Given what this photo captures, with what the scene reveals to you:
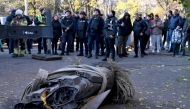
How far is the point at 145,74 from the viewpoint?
10352 millimetres

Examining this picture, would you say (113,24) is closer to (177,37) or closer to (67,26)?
(67,26)

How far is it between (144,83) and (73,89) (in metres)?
3.99

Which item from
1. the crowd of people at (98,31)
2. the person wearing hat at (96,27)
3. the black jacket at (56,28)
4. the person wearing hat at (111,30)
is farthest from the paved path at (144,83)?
the black jacket at (56,28)

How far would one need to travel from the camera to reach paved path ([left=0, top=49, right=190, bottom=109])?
21.9 feet

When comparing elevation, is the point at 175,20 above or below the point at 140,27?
above

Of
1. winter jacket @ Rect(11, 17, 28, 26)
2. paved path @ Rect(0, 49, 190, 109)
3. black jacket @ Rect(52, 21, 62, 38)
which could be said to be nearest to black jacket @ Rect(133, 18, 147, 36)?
paved path @ Rect(0, 49, 190, 109)

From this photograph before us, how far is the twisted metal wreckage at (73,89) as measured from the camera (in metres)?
5.15

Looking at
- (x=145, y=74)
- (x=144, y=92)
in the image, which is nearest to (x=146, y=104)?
(x=144, y=92)

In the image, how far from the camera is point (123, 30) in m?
15.4

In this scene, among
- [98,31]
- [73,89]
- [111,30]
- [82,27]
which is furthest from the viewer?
[82,27]

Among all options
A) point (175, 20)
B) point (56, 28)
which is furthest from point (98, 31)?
point (175, 20)

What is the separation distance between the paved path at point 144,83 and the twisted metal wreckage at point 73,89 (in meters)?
0.51

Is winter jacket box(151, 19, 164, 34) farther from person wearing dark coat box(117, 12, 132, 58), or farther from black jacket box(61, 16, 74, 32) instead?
black jacket box(61, 16, 74, 32)

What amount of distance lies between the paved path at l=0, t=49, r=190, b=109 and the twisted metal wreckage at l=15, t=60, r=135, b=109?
0.51 meters
